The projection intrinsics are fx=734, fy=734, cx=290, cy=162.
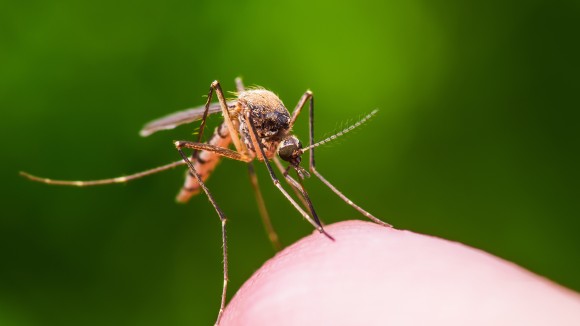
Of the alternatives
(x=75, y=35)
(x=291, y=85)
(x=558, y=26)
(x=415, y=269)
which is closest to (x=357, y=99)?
(x=291, y=85)

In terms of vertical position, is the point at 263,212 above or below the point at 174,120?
below

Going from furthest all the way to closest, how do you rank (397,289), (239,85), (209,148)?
(239,85) → (209,148) → (397,289)

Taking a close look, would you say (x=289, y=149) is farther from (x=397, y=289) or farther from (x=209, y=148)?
(x=397, y=289)

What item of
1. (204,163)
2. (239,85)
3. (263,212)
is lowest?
(263,212)

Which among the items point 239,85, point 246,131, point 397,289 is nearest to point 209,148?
point 246,131

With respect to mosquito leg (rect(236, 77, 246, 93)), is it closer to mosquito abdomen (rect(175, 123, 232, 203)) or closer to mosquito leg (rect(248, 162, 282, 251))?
mosquito abdomen (rect(175, 123, 232, 203))

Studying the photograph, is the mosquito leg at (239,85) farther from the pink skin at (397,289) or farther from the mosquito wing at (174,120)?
the pink skin at (397,289)

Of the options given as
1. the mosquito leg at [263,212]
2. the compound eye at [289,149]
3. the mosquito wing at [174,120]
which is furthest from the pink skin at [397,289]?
the mosquito leg at [263,212]
